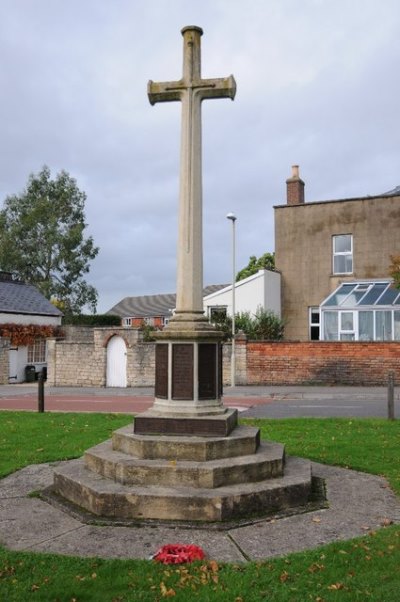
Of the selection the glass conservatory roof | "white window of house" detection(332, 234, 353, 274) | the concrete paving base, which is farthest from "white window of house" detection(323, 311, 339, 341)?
the concrete paving base

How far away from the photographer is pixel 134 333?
24094 mm

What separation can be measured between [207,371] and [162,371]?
1.89ft

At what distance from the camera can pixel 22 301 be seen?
106 ft

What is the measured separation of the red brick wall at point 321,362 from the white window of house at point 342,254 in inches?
341

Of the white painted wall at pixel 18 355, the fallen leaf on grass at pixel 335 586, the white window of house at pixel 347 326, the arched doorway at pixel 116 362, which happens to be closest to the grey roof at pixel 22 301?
the white painted wall at pixel 18 355

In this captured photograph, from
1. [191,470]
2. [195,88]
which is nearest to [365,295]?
[195,88]

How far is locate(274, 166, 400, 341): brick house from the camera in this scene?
88.7ft

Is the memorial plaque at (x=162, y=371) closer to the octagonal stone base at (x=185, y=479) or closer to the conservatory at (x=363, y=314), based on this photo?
the octagonal stone base at (x=185, y=479)

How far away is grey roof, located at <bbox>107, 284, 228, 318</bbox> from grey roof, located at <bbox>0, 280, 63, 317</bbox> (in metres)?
23.3

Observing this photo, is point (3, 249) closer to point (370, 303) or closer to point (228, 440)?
point (370, 303)

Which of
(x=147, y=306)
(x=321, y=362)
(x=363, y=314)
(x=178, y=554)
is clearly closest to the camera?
(x=178, y=554)

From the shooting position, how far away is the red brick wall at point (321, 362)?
2111 cm

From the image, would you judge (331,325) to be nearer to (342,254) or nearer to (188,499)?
(342,254)

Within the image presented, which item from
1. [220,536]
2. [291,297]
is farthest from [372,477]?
[291,297]
